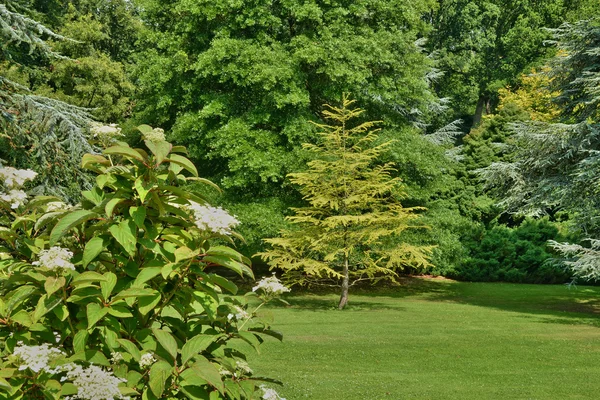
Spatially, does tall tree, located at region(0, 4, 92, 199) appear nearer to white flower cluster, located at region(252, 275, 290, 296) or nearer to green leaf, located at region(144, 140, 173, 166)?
white flower cluster, located at region(252, 275, 290, 296)

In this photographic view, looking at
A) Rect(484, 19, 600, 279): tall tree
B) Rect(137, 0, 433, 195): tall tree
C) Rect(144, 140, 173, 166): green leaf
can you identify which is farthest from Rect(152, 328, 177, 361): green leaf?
Rect(137, 0, 433, 195): tall tree

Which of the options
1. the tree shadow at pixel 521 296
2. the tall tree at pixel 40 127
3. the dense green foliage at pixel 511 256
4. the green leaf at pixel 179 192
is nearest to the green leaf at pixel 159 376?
the green leaf at pixel 179 192

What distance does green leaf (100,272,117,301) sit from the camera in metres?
2.51

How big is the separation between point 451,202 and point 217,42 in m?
11.4

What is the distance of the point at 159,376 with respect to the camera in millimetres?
2453

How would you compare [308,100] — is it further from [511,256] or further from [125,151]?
[125,151]

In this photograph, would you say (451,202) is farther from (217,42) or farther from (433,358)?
(433,358)

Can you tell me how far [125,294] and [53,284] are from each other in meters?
0.27

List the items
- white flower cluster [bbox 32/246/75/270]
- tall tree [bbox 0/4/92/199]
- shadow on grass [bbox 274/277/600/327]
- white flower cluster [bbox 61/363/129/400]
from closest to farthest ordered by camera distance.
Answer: white flower cluster [bbox 61/363/129/400]
white flower cluster [bbox 32/246/75/270]
tall tree [bbox 0/4/92/199]
shadow on grass [bbox 274/277/600/327]

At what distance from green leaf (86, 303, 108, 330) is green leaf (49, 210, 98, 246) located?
29 centimetres

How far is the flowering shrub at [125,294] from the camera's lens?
246 cm

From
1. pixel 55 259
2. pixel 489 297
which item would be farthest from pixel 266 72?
pixel 55 259

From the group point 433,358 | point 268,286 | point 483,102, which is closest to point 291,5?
point 433,358

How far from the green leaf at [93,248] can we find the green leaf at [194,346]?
0.51 metres
